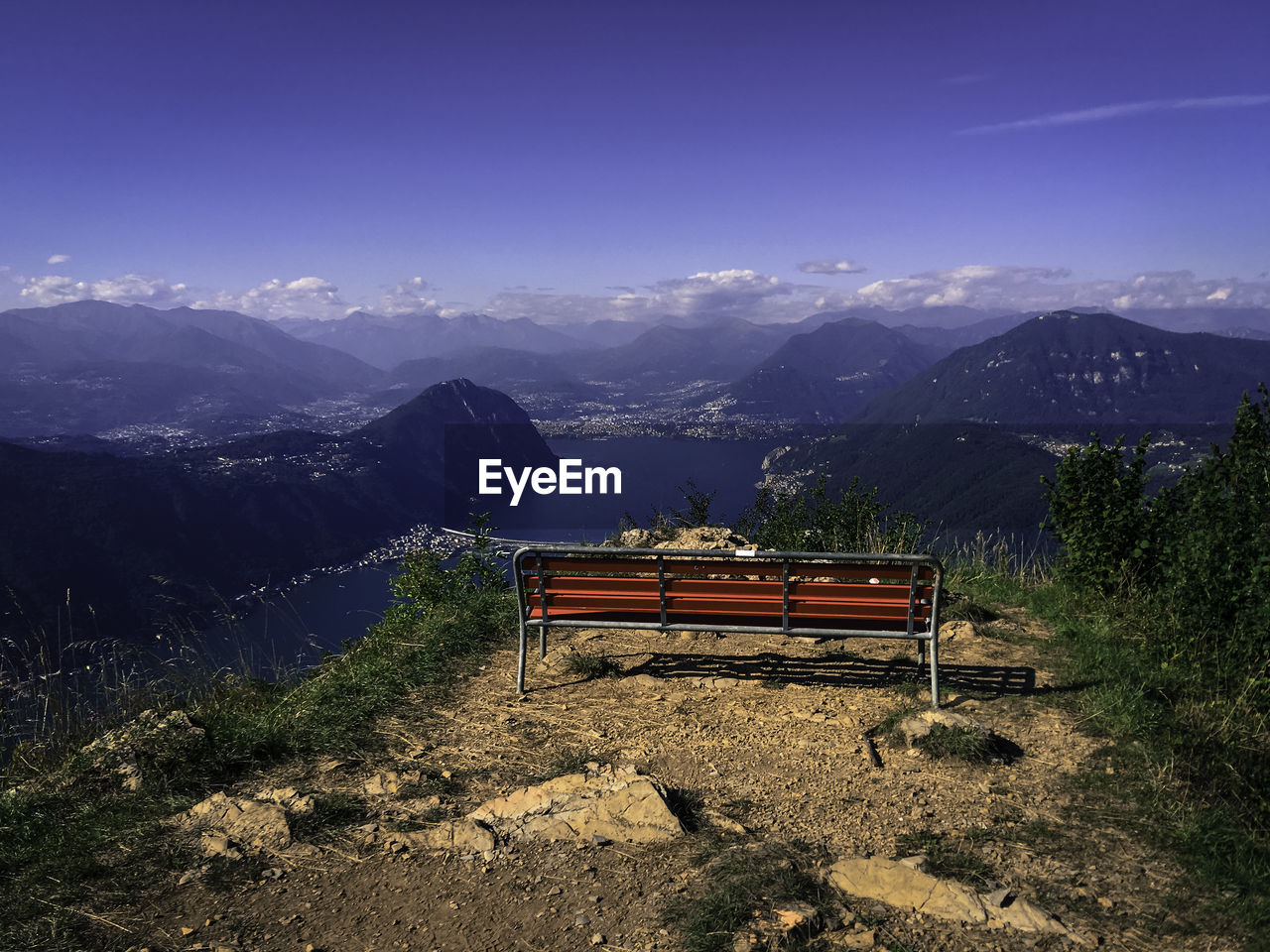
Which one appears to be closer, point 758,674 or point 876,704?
point 876,704

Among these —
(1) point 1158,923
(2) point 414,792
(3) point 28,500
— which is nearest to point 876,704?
(1) point 1158,923

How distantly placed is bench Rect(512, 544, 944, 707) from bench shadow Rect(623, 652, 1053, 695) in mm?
428

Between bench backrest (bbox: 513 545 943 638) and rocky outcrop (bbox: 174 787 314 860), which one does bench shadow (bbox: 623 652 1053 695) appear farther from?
rocky outcrop (bbox: 174 787 314 860)

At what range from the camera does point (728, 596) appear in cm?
534

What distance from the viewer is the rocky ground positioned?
300cm

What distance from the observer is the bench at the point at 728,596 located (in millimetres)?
5082

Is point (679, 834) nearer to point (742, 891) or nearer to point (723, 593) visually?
point (742, 891)

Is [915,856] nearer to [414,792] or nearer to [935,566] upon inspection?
[935,566]

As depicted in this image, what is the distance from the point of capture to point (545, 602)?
556cm

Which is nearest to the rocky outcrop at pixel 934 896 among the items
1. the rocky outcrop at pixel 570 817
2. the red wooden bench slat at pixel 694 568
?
the rocky outcrop at pixel 570 817

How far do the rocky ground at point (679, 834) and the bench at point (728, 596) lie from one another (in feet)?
1.76

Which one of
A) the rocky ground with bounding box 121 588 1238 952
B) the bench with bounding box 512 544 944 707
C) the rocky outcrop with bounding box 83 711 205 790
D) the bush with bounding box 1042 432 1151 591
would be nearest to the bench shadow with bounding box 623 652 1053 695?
the rocky ground with bounding box 121 588 1238 952

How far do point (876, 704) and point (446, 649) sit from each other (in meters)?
3.31

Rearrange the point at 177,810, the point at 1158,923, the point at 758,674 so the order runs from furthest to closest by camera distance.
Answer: the point at 758,674 → the point at 177,810 → the point at 1158,923
